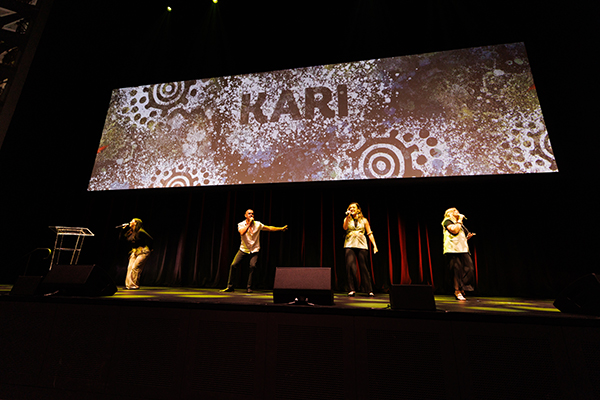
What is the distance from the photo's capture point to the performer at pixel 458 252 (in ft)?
13.6

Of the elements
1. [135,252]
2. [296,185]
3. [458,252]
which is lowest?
[135,252]

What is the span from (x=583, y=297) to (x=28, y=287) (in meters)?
4.97

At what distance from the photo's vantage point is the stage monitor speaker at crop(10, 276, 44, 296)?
2.70 meters

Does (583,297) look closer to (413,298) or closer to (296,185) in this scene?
(413,298)

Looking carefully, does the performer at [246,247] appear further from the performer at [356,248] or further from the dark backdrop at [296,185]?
the performer at [356,248]

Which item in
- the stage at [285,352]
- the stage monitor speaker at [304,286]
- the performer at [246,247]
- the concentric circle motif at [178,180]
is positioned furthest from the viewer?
the concentric circle motif at [178,180]

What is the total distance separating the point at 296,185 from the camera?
18.6ft

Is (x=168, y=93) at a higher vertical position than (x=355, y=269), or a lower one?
higher

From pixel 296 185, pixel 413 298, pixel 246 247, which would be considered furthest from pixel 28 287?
pixel 296 185

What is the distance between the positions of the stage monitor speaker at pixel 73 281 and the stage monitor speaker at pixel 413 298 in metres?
2.95

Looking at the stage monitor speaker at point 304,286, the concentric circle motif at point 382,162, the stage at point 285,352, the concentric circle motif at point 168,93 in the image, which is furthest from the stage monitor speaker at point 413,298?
the concentric circle motif at point 168,93

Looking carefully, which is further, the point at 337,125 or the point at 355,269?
the point at 337,125

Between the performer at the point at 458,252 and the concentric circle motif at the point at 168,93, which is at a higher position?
the concentric circle motif at the point at 168,93

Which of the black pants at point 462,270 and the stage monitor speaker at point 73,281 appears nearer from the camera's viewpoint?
the stage monitor speaker at point 73,281
